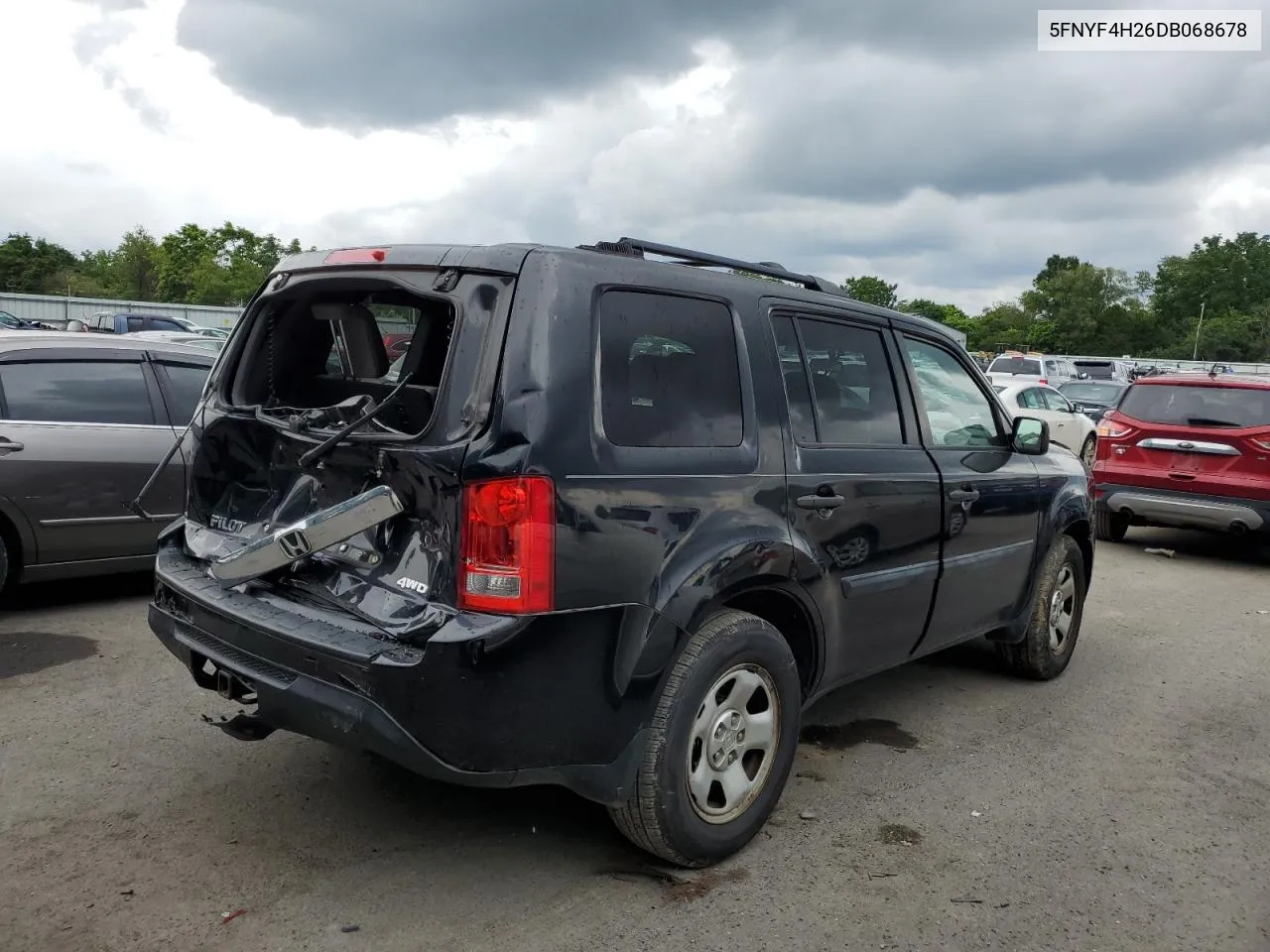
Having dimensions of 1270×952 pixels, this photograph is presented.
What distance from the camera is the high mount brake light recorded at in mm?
3217

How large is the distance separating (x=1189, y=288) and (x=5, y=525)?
110525mm

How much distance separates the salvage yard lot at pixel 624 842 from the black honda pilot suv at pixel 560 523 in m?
0.35

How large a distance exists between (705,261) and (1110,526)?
26.4 feet

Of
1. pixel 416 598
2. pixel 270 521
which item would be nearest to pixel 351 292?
pixel 270 521

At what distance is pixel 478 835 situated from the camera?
346 cm

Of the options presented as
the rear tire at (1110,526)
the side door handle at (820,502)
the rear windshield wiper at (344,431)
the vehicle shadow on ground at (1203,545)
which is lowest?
the vehicle shadow on ground at (1203,545)

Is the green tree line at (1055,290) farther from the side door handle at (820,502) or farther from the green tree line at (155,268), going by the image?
the side door handle at (820,502)

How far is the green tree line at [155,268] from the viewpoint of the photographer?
206ft

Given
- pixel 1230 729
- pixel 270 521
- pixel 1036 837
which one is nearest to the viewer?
pixel 270 521

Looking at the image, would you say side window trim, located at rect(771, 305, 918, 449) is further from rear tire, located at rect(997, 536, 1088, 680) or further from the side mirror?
rear tire, located at rect(997, 536, 1088, 680)

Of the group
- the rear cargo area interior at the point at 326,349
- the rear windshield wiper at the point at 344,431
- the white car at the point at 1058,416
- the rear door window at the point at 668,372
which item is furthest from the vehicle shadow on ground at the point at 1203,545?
the rear windshield wiper at the point at 344,431

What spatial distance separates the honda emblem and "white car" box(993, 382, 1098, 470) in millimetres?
14355

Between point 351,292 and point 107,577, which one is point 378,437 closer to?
point 351,292

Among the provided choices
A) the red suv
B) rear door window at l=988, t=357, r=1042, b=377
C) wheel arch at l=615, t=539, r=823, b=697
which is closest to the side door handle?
wheel arch at l=615, t=539, r=823, b=697
